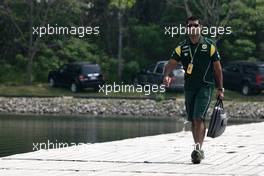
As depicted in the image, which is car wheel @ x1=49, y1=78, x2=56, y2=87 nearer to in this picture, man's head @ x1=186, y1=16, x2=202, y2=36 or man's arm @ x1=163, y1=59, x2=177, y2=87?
man's arm @ x1=163, y1=59, x2=177, y2=87

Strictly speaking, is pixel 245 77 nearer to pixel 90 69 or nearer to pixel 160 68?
pixel 160 68

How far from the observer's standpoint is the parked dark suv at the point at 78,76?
1973 inches

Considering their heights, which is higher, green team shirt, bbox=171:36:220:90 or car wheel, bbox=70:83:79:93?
green team shirt, bbox=171:36:220:90

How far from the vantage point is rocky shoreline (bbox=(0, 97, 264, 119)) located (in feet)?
139

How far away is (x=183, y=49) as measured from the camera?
13.2 meters

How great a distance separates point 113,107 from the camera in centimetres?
4372

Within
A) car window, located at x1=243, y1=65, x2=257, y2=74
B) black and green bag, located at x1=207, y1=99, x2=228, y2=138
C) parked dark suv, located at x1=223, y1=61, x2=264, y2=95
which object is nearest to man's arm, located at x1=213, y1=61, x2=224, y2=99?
black and green bag, located at x1=207, y1=99, x2=228, y2=138

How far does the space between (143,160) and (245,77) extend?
3499 cm

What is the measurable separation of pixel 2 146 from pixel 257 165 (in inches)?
321

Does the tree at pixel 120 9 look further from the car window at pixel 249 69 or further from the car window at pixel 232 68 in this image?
the car window at pixel 249 69

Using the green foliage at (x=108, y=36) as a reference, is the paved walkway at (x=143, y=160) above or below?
below

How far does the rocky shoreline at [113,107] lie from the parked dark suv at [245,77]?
9.53ft

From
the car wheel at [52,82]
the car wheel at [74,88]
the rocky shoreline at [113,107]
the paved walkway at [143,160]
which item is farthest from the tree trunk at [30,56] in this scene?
the paved walkway at [143,160]

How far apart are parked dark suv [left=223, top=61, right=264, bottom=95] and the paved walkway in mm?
29443
